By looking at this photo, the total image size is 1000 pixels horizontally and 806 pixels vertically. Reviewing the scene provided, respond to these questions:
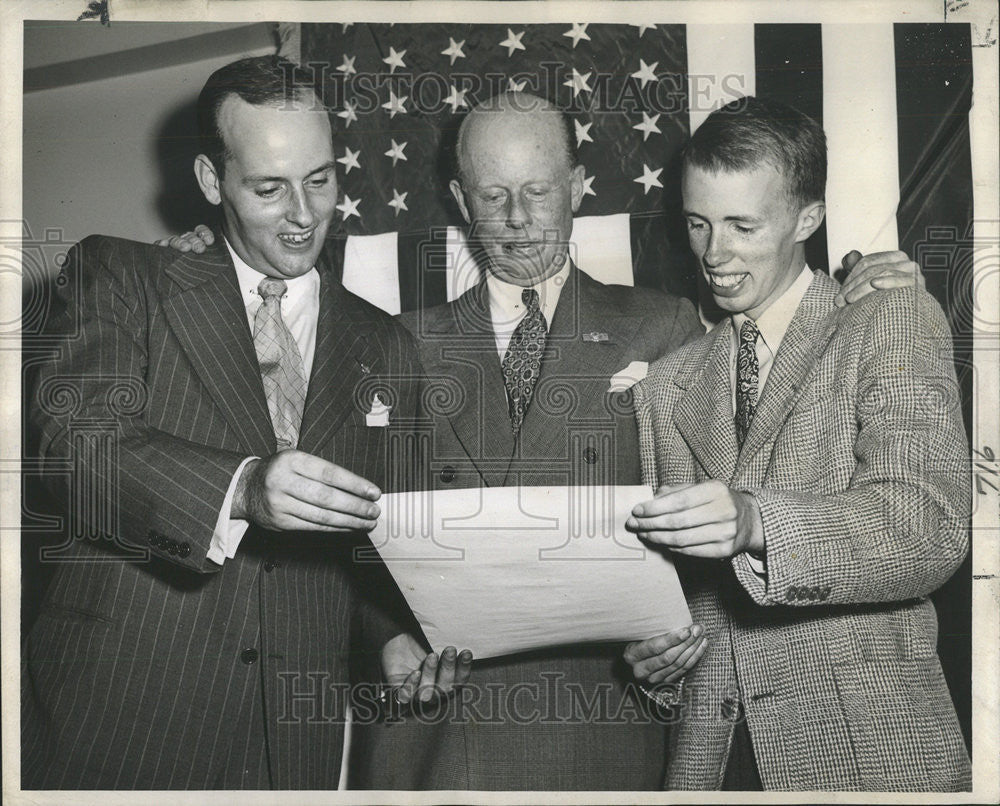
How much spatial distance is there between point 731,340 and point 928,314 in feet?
Answer: 1.30

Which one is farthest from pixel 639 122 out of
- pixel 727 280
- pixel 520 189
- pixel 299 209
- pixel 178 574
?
pixel 178 574

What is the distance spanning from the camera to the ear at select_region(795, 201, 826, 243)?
7.06 feet

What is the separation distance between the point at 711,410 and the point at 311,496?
2.75ft

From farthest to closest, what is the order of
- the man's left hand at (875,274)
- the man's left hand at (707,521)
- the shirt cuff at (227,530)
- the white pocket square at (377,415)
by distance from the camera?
the white pocket square at (377,415) < the man's left hand at (875,274) < the shirt cuff at (227,530) < the man's left hand at (707,521)

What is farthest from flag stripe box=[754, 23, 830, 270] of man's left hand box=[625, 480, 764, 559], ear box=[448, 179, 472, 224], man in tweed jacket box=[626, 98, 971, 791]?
man's left hand box=[625, 480, 764, 559]

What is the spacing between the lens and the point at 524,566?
1.92 meters

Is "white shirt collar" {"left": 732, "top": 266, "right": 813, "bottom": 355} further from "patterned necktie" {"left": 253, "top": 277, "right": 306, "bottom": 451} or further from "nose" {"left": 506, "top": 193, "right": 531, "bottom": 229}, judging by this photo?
"patterned necktie" {"left": 253, "top": 277, "right": 306, "bottom": 451}

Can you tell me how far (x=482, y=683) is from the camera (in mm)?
2150

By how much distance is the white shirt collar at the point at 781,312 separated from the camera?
6.91ft

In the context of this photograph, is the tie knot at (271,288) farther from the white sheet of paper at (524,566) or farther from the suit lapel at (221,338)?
the white sheet of paper at (524,566)

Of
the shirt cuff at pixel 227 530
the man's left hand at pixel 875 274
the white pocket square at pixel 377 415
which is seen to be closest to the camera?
the shirt cuff at pixel 227 530

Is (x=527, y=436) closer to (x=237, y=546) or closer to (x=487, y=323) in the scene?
(x=487, y=323)

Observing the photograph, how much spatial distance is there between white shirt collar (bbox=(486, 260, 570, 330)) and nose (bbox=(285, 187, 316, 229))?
1.41 feet

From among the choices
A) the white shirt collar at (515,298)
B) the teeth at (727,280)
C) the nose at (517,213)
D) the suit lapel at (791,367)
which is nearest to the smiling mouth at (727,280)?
the teeth at (727,280)
